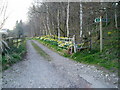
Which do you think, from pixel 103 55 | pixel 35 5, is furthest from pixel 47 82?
pixel 35 5

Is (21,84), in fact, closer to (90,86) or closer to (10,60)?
(90,86)

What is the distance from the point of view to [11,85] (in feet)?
14.5

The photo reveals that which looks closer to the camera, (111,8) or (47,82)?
(47,82)

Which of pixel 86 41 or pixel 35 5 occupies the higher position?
pixel 35 5

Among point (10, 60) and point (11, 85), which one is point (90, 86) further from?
point (10, 60)

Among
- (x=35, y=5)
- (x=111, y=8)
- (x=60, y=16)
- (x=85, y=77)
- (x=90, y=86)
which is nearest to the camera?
(x=90, y=86)

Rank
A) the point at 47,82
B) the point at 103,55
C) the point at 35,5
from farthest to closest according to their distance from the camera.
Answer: the point at 35,5, the point at 103,55, the point at 47,82

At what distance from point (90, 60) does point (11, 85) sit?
15.1 ft

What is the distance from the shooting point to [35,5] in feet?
78.3

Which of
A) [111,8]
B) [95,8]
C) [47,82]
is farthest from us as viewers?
[95,8]

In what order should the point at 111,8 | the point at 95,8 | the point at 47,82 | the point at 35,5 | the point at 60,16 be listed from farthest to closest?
the point at 35,5 → the point at 60,16 → the point at 95,8 → the point at 111,8 → the point at 47,82

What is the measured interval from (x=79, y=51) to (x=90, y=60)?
2396 mm

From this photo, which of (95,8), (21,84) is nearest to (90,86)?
(21,84)

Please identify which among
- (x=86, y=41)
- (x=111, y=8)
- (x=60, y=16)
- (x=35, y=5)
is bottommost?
(x=86, y=41)
